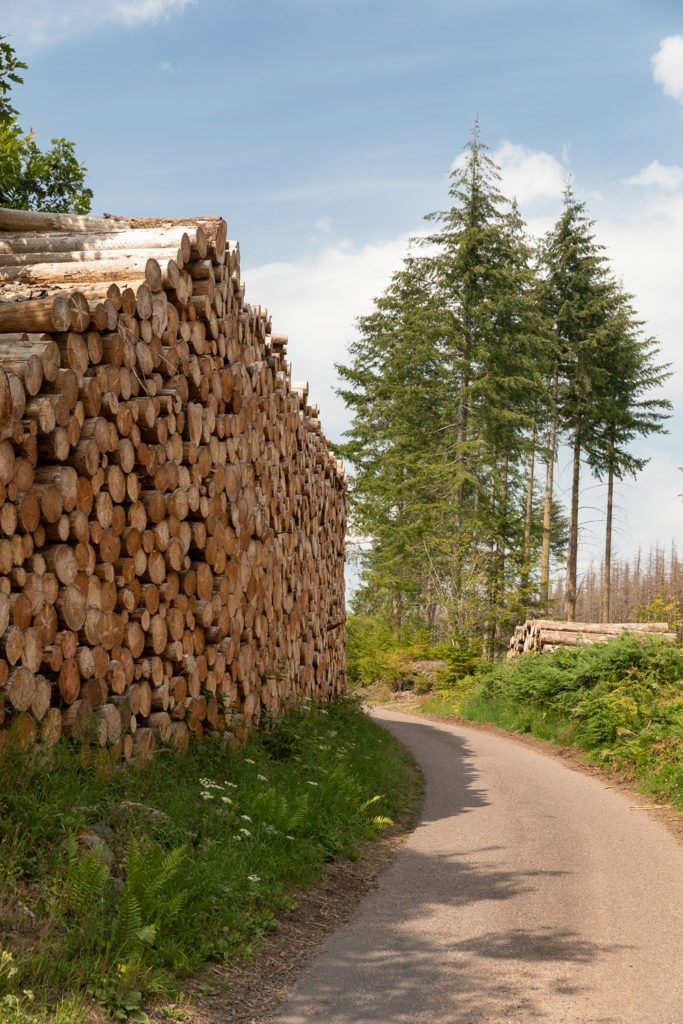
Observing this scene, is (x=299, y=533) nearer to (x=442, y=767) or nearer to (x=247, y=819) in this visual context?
(x=442, y=767)

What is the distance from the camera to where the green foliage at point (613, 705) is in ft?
38.3

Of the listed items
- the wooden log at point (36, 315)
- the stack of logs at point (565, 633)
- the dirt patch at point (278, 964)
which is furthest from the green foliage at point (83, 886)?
the stack of logs at point (565, 633)

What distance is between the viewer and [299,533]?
12773 millimetres

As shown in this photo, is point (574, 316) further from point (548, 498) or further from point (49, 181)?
point (49, 181)

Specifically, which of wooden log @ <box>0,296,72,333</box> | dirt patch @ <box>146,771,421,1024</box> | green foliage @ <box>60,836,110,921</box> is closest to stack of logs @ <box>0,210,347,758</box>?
wooden log @ <box>0,296,72,333</box>

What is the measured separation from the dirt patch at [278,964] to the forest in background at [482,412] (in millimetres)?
21156

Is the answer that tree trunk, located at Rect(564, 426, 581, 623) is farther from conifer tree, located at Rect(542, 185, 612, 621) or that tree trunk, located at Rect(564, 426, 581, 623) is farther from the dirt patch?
the dirt patch

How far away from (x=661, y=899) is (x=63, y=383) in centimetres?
565

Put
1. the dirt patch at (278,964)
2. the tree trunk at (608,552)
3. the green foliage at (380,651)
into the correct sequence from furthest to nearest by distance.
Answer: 1. the tree trunk at (608,552)
2. the green foliage at (380,651)
3. the dirt patch at (278,964)

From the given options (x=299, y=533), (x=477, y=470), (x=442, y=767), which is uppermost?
(x=477, y=470)

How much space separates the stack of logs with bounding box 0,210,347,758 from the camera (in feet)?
17.6

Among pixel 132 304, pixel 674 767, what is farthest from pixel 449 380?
pixel 132 304

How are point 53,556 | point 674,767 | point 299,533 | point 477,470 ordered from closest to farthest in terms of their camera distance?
point 53,556
point 674,767
point 299,533
point 477,470

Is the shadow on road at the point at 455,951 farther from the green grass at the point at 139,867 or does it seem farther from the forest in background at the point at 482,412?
the forest in background at the point at 482,412
